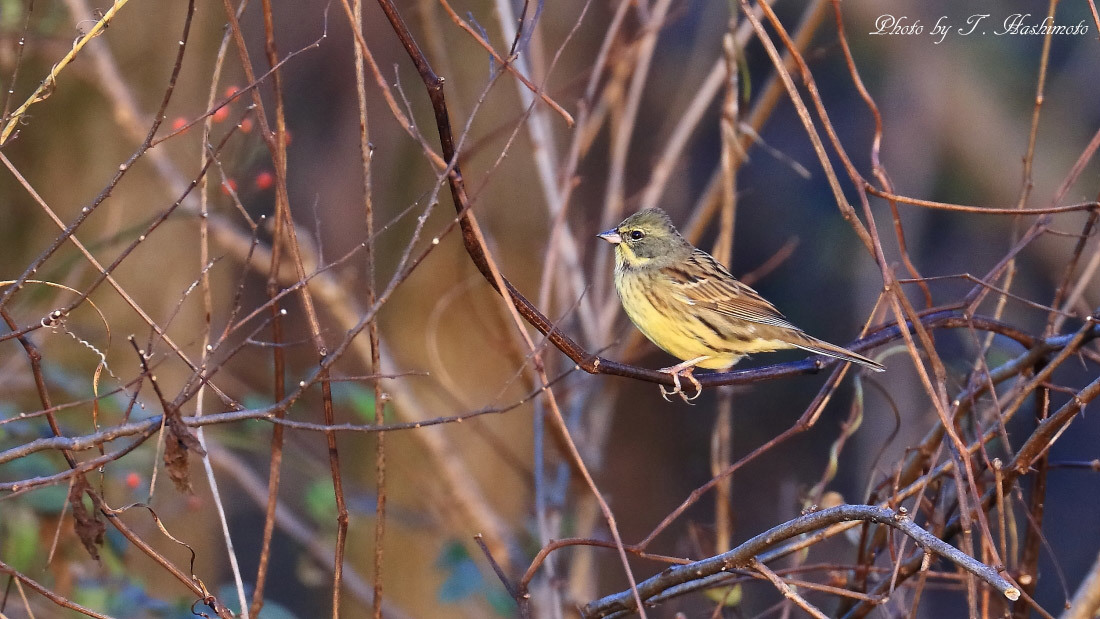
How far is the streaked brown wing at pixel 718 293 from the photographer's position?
4273mm

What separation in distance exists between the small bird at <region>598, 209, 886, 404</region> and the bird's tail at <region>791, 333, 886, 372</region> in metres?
0.08

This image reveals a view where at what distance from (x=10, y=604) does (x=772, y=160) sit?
6919 millimetres

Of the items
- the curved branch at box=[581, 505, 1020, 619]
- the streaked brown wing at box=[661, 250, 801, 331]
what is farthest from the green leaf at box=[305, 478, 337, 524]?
the curved branch at box=[581, 505, 1020, 619]

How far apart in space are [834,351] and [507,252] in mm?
4157

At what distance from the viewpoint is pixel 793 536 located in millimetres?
2148

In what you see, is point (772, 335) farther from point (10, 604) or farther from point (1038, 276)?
point (1038, 276)

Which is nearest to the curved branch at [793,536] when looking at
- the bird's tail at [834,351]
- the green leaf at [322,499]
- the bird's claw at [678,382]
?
the bird's claw at [678,382]

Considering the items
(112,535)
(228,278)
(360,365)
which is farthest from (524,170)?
(112,535)

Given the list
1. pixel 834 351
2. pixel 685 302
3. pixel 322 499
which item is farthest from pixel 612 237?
pixel 322 499

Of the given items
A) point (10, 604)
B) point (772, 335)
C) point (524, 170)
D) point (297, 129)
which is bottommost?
point (772, 335)

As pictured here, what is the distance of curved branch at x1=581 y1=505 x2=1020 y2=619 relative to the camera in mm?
1737

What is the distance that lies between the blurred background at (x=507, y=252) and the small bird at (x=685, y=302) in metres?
0.36

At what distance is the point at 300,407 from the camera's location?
5770 millimetres

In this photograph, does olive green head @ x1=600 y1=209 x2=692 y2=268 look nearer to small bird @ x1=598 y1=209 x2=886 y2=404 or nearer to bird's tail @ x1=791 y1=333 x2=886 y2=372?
small bird @ x1=598 y1=209 x2=886 y2=404
